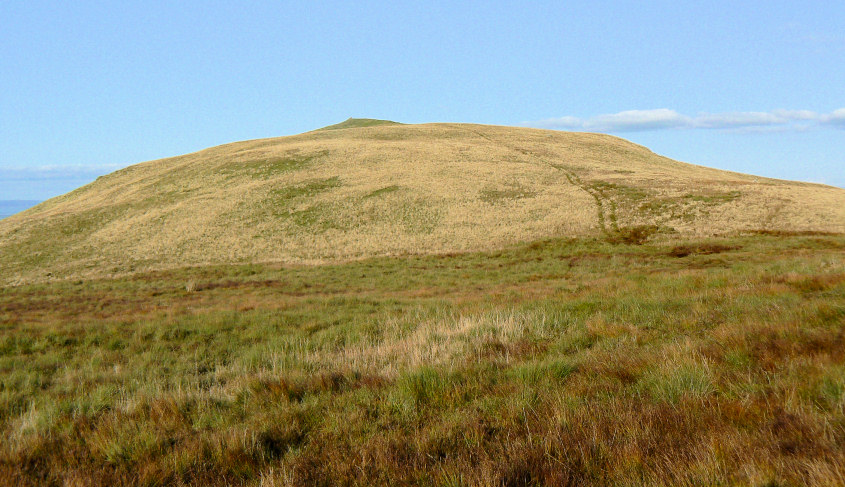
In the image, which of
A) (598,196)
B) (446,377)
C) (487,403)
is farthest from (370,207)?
(487,403)

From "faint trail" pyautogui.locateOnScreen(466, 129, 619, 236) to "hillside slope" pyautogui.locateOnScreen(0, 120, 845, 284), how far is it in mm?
248

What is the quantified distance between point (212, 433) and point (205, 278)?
27997 mm

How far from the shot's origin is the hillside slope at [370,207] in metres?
37.9

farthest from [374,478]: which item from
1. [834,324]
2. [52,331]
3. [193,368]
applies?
[52,331]

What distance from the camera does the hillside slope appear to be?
37.9 meters

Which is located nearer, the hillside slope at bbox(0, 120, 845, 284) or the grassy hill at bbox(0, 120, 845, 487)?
the grassy hill at bbox(0, 120, 845, 487)

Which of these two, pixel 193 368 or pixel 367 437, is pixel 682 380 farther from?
pixel 193 368

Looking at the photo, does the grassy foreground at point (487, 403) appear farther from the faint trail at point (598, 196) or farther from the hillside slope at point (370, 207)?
the faint trail at point (598, 196)

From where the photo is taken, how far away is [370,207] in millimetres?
49906

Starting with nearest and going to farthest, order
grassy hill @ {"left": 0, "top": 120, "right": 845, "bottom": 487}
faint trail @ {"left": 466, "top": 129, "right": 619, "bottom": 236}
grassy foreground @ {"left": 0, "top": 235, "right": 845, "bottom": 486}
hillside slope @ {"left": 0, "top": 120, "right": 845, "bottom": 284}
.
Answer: grassy foreground @ {"left": 0, "top": 235, "right": 845, "bottom": 486}, grassy hill @ {"left": 0, "top": 120, "right": 845, "bottom": 487}, hillside slope @ {"left": 0, "top": 120, "right": 845, "bottom": 284}, faint trail @ {"left": 466, "top": 129, "right": 619, "bottom": 236}

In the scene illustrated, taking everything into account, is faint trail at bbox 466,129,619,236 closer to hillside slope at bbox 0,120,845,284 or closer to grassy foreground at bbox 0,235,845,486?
hillside slope at bbox 0,120,845,284

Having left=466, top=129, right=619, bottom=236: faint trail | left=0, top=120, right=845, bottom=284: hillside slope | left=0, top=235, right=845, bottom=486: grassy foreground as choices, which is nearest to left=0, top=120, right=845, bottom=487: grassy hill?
left=0, top=235, right=845, bottom=486: grassy foreground

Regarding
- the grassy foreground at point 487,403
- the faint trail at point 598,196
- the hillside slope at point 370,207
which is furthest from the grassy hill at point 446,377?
the faint trail at point 598,196

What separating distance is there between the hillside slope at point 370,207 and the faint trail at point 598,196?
248 mm
